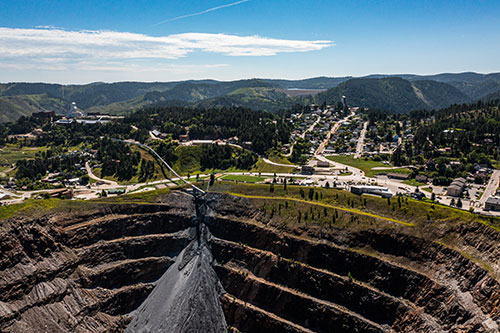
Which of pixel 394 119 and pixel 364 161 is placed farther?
pixel 394 119

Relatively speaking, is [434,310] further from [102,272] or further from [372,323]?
[102,272]

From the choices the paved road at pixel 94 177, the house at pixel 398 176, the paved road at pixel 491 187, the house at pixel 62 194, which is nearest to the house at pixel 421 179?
the house at pixel 398 176

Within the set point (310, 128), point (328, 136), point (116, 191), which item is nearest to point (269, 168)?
point (116, 191)

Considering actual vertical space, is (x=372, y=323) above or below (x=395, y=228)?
below

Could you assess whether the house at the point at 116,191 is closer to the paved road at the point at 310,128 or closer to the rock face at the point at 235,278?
the rock face at the point at 235,278

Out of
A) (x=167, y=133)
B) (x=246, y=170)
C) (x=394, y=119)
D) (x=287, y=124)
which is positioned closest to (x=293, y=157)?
(x=246, y=170)

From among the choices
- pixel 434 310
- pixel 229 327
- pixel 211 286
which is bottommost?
pixel 229 327
